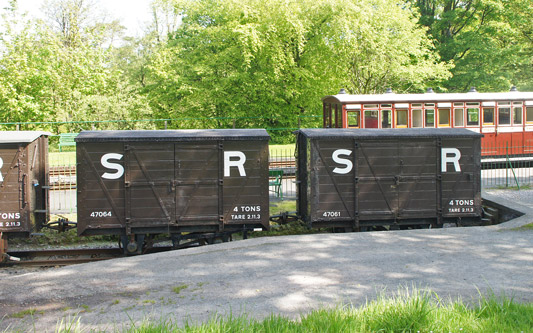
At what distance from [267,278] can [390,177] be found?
513 centimetres

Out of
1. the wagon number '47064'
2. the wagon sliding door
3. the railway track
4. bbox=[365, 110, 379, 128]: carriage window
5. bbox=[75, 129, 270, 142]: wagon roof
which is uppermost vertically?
bbox=[365, 110, 379, 128]: carriage window

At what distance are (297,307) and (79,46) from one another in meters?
39.4

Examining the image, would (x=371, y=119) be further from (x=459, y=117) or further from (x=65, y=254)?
(x=65, y=254)

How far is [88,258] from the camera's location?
37.8 feet

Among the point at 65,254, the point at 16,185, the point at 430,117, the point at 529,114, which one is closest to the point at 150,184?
the point at 65,254

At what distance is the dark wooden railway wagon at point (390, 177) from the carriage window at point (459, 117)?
10.9 metres

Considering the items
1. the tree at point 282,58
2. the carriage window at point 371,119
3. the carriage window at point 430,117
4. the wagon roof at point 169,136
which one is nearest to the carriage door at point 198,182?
the wagon roof at point 169,136

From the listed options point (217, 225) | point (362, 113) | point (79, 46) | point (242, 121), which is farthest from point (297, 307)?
point (79, 46)

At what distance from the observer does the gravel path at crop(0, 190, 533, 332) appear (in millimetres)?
6801

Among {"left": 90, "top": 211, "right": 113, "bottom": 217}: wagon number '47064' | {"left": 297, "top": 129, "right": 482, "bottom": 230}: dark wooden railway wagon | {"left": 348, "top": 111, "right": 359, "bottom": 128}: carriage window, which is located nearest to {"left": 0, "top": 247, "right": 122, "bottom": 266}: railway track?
{"left": 90, "top": 211, "right": 113, "bottom": 217}: wagon number '47064'

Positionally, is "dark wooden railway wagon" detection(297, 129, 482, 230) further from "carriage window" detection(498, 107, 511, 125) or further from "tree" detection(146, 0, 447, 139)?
"tree" detection(146, 0, 447, 139)

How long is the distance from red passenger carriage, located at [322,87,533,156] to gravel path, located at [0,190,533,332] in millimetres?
12061

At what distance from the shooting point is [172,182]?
1129cm

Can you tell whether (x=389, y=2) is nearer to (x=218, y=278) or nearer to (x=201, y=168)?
(x=201, y=168)
